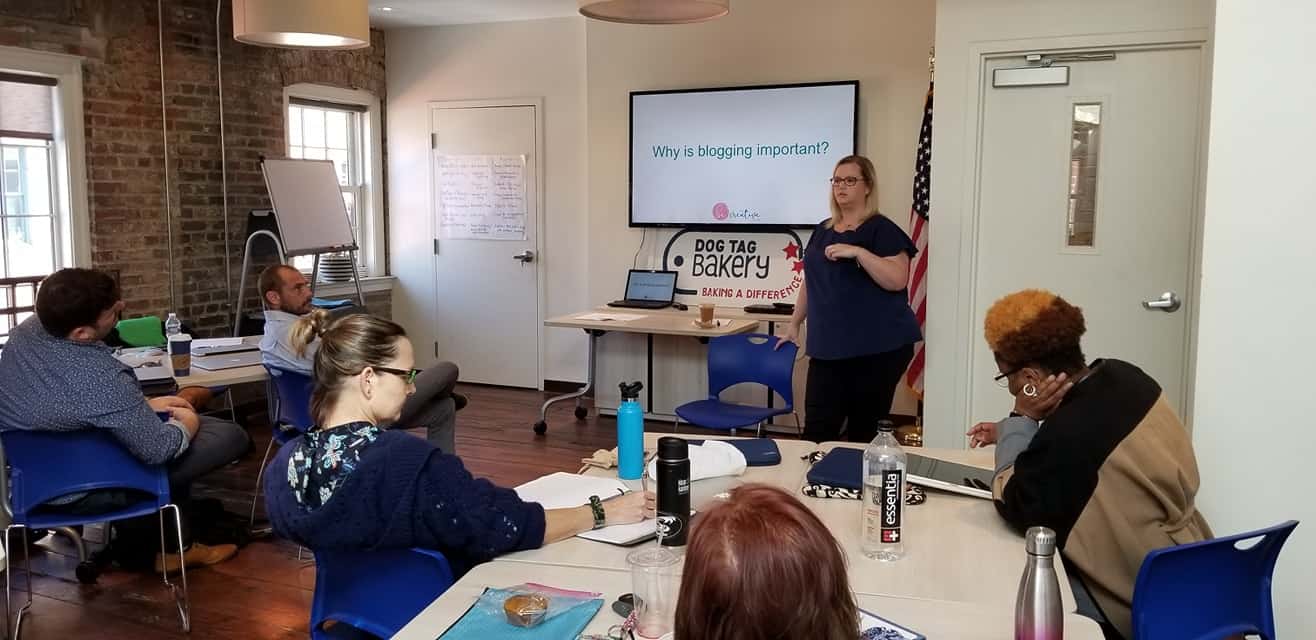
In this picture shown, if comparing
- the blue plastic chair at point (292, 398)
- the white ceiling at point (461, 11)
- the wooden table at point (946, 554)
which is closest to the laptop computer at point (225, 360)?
the blue plastic chair at point (292, 398)

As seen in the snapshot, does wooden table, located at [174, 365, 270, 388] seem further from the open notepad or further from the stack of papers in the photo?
the stack of papers

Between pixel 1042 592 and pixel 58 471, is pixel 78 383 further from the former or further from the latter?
pixel 1042 592

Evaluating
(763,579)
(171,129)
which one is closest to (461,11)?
(171,129)

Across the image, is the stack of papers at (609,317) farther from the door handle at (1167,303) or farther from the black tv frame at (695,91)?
the door handle at (1167,303)

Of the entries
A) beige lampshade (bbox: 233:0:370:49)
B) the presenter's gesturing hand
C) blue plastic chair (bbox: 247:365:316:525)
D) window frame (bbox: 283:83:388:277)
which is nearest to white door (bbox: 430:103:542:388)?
window frame (bbox: 283:83:388:277)

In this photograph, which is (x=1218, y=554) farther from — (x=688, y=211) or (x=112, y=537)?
(x=688, y=211)

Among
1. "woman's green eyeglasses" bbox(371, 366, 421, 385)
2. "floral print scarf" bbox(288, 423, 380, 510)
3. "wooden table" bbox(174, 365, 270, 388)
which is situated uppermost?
"woman's green eyeglasses" bbox(371, 366, 421, 385)

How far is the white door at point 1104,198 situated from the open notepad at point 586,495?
83.7 inches

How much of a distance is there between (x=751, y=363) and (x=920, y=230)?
55.0 inches

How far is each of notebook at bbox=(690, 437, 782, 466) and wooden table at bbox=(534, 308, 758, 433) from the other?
7.38 ft

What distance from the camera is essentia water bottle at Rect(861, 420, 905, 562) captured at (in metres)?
2.00

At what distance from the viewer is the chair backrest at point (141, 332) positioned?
16.2ft

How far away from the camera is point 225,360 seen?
4254 mm

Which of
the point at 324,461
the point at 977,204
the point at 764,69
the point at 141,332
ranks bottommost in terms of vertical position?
the point at 141,332
